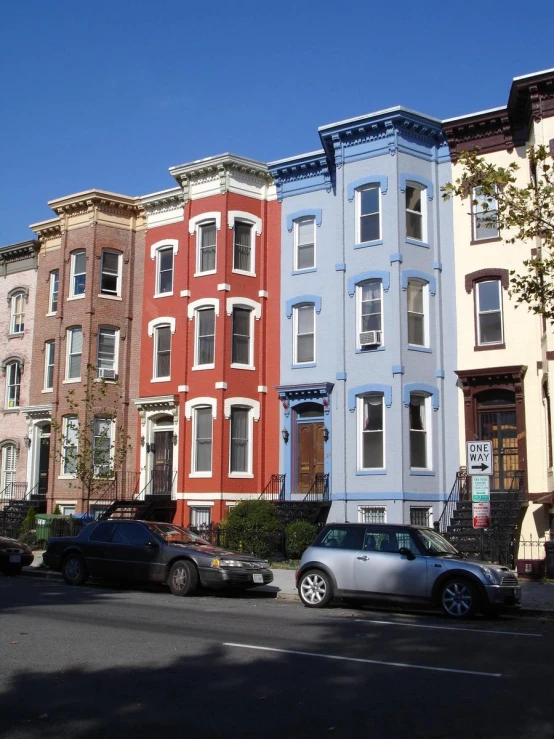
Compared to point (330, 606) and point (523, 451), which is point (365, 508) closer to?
point (523, 451)

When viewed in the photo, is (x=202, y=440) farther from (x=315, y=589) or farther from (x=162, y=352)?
(x=315, y=589)

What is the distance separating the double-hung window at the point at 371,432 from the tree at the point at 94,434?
8434 millimetres

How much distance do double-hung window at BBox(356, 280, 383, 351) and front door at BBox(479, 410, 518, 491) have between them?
4.05 metres

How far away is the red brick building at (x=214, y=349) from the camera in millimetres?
28484

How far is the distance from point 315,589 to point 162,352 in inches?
670

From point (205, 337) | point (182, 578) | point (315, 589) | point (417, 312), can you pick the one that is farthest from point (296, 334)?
point (315, 589)

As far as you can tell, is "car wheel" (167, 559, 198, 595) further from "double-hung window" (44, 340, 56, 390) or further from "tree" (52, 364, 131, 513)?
"double-hung window" (44, 340, 56, 390)

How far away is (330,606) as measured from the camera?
51.9 ft

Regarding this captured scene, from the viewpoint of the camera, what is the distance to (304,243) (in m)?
29.0

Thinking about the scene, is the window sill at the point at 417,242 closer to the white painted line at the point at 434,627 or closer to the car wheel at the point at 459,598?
the car wheel at the point at 459,598

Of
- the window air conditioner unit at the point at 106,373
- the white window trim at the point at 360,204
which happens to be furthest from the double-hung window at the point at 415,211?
the window air conditioner unit at the point at 106,373

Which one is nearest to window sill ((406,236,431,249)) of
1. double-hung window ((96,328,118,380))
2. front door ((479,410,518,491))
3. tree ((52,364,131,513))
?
front door ((479,410,518,491))

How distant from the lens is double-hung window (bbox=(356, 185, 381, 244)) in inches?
1056

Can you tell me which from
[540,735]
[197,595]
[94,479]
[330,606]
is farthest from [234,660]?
[94,479]
